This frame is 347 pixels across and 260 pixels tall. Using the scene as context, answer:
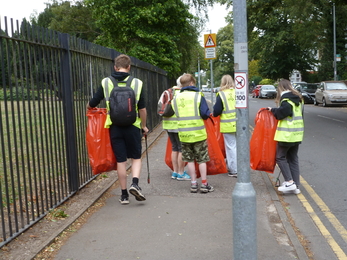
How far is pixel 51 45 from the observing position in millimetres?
5383

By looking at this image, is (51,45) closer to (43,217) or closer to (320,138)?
(43,217)

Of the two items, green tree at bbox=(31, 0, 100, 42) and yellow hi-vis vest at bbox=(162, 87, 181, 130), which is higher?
green tree at bbox=(31, 0, 100, 42)

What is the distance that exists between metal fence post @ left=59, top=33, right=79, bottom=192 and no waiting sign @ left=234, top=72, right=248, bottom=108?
2.89 metres

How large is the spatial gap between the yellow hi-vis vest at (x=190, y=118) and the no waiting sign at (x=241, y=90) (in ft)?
8.66

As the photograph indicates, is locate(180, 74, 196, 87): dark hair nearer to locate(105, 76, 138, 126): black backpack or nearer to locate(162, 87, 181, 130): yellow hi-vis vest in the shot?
locate(162, 87, 181, 130): yellow hi-vis vest

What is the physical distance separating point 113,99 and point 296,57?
4141 centimetres

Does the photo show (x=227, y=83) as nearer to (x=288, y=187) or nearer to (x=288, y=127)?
(x=288, y=127)

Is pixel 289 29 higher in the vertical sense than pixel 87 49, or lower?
higher

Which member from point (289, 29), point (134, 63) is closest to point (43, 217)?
point (134, 63)

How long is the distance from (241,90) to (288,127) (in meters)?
2.80

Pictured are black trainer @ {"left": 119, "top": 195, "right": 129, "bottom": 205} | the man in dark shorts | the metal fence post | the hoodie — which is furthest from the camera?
the hoodie

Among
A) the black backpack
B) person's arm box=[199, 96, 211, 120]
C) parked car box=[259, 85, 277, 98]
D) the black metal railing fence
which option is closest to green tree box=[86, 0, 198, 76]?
the black metal railing fence

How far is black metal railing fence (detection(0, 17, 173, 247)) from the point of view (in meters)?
4.32

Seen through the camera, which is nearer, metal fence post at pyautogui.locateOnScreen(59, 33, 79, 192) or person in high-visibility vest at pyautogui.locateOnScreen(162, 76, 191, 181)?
metal fence post at pyautogui.locateOnScreen(59, 33, 79, 192)
